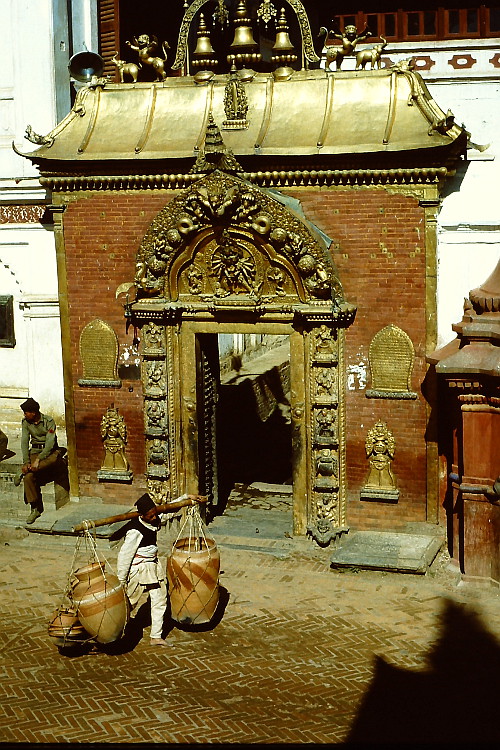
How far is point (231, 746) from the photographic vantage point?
32.7 feet

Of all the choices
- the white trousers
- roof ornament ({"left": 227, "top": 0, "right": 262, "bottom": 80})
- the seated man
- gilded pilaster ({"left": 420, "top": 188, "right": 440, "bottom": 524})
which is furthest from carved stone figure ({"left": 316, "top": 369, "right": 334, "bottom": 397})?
roof ornament ({"left": 227, "top": 0, "right": 262, "bottom": 80})

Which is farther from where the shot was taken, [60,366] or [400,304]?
[60,366]

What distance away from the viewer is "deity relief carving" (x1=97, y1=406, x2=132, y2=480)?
16.3 metres

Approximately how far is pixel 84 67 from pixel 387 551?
10.3 meters

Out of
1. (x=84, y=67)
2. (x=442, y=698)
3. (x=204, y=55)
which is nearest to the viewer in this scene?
(x=442, y=698)

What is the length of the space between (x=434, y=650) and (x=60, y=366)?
9666 millimetres

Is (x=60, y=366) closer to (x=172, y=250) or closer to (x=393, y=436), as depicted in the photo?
(x=172, y=250)

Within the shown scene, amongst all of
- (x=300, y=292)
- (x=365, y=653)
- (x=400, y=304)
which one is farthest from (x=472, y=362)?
(x=365, y=653)

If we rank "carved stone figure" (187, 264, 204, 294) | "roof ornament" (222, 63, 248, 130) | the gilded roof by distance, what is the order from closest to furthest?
the gilded roof
"roof ornament" (222, 63, 248, 130)
"carved stone figure" (187, 264, 204, 294)

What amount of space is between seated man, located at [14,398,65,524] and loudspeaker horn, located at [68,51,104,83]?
6237 mm

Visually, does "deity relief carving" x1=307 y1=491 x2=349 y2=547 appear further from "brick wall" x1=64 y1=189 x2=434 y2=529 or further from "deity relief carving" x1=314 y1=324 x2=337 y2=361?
"deity relief carving" x1=314 y1=324 x2=337 y2=361

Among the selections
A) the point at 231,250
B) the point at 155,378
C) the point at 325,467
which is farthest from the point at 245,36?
the point at 325,467

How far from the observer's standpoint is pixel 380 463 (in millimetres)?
15094

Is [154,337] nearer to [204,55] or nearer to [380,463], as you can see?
[380,463]
